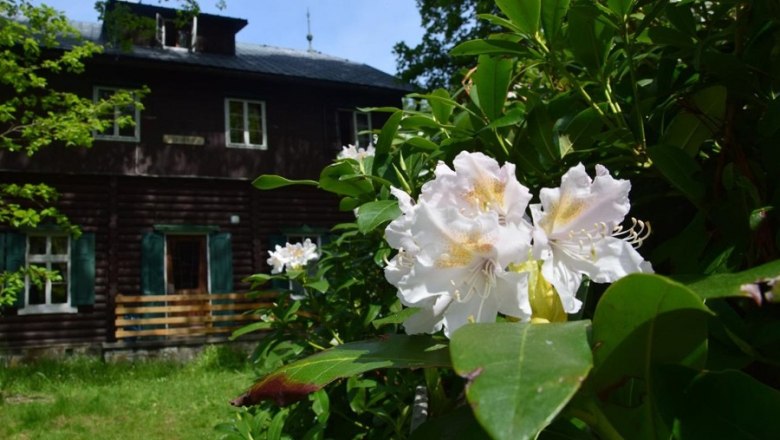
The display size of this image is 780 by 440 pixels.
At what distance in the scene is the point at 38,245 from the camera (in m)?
11.5

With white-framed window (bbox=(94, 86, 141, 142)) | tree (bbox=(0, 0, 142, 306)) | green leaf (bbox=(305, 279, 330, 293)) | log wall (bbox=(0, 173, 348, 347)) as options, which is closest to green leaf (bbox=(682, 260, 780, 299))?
green leaf (bbox=(305, 279, 330, 293))

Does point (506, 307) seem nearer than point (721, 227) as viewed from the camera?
Yes

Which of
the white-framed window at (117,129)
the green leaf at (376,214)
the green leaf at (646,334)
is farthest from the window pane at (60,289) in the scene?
the green leaf at (646,334)

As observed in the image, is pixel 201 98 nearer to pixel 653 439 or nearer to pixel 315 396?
pixel 315 396

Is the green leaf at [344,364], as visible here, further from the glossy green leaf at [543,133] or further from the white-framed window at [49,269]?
the white-framed window at [49,269]

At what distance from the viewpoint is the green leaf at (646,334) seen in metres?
0.49

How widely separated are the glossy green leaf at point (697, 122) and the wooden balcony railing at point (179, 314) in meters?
10.6

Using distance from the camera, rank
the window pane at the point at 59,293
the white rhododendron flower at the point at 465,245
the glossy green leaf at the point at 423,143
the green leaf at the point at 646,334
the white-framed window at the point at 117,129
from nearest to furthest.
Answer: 1. the green leaf at the point at 646,334
2. the white rhododendron flower at the point at 465,245
3. the glossy green leaf at the point at 423,143
4. the window pane at the point at 59,293
5. the white-framed window at the point at 117,129

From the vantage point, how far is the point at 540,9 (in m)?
0.88

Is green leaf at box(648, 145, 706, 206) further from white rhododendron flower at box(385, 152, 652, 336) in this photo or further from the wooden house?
the wooden house

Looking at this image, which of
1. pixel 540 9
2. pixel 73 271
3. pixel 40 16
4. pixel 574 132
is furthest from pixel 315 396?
pixel 73 271

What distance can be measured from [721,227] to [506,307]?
0.39 meters

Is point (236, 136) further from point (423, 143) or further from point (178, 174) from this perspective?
point (423, 143)

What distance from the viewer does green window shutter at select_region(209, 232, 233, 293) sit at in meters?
12.5
